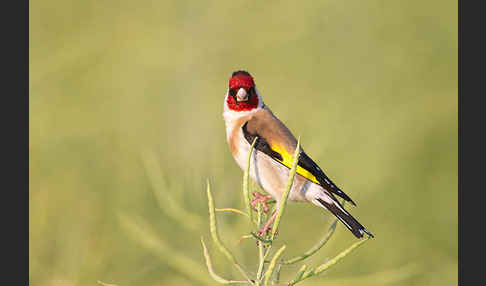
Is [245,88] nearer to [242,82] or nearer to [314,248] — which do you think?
[242,82]

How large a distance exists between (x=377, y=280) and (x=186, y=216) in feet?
3.49

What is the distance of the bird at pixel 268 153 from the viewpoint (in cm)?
305

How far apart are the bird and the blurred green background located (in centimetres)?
27

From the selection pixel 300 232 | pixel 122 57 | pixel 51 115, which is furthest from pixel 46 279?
pixel 122 57

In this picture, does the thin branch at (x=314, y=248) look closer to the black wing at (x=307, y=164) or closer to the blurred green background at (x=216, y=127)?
the black wing at (x=307, y=164)

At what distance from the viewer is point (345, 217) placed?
109 inches

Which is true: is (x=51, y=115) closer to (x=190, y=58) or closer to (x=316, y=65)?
(x=190, y=58)

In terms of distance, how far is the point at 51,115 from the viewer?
4.70 meters

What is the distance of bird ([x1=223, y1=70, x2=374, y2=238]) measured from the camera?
305cm

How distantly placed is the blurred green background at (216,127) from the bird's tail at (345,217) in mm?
250

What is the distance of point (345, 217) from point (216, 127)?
285cm

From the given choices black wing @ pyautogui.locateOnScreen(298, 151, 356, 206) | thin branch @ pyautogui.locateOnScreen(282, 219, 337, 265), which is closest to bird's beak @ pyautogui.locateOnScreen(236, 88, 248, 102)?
black wing @ pyautogui.locateOnScreen(298, 151, 356, 206)

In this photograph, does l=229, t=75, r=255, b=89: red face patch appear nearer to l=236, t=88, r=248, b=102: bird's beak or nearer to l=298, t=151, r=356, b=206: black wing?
l=236, t=88, r=248, b=102: bird's beak

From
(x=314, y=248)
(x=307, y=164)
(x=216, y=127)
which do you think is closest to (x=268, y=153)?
(x=307, y=164)
